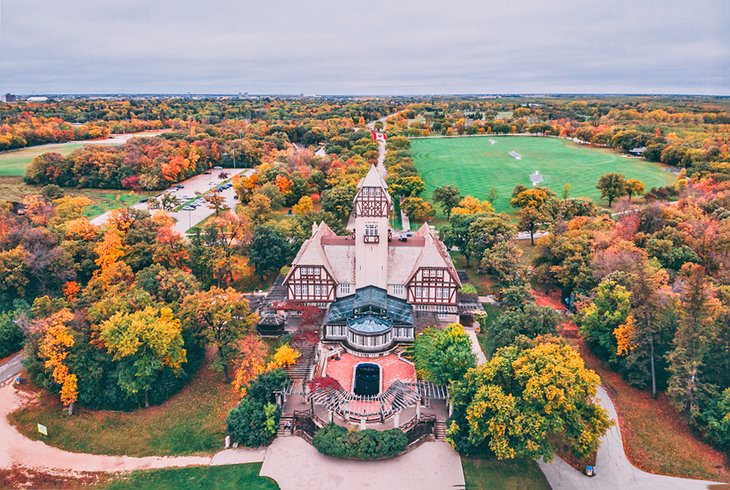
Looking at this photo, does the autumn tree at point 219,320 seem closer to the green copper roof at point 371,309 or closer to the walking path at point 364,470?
the green copper roof at point 371,309

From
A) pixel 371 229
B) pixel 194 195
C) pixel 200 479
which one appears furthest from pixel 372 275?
pixel 194 195

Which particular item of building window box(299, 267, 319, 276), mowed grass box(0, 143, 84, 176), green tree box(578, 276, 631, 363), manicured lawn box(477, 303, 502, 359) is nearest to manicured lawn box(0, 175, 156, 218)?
mowed grass box(0, 143, 84, 176)

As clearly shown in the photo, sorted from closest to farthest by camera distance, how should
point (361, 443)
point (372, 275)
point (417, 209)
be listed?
point (361, 443) → point (372, 275) → point (417, 209)

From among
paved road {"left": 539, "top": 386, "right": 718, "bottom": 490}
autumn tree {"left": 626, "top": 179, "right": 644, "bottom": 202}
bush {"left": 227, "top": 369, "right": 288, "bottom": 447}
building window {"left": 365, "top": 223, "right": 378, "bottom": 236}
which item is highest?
building window {"left": 365, "top": 223, "right": 378, "bottom": 236}

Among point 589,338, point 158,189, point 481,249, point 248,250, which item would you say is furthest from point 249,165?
point 589,338

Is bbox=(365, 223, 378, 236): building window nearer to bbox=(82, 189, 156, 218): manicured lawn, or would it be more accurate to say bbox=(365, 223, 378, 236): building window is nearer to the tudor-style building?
the tudor-style building

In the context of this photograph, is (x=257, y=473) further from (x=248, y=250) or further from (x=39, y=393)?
(x=248, y=250)

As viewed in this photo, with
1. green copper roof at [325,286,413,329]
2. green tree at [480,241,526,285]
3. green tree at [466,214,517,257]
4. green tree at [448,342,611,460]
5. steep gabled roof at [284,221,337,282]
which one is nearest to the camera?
green tree at [448,342,611,460]

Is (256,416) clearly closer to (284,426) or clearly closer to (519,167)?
(284,426)
